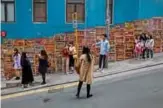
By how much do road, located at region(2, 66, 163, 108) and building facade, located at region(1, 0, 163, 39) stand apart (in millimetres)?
5996

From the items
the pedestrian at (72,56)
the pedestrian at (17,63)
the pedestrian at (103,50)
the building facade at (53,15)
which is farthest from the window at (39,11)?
the pedestrian at (17,63)

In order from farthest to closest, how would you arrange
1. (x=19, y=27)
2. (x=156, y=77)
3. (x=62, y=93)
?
(x=19, y=27) → (x=156, y=77) → (x=62, y=93)

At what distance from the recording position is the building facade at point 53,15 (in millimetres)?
25234

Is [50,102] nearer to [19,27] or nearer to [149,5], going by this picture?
[19,27]

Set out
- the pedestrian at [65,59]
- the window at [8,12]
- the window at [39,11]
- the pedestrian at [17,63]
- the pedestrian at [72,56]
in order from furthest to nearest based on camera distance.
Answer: the window at [8,12], the window at [39,11], the pedestrian at [72,56], the pedestrian at [65,59], the pedestrian at [17,63]

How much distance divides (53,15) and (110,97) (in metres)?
9.65

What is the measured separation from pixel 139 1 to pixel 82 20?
3.34 meters

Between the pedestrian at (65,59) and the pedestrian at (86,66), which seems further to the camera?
the pedestrian at (65,59)

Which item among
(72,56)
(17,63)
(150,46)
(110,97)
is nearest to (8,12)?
(72,56)

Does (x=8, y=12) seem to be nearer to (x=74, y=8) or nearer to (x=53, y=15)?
(x=53, y=15)

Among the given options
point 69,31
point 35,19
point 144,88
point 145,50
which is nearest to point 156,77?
point 144,88

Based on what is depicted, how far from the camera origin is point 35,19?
25688mm

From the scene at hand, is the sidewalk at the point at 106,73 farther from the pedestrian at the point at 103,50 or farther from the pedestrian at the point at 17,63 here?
the pedestrian at the point at 17,63

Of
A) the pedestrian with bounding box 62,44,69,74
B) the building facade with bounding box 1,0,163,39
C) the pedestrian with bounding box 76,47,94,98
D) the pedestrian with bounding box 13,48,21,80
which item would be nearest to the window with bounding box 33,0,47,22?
the building facade with bounding box 1,0,163,39
